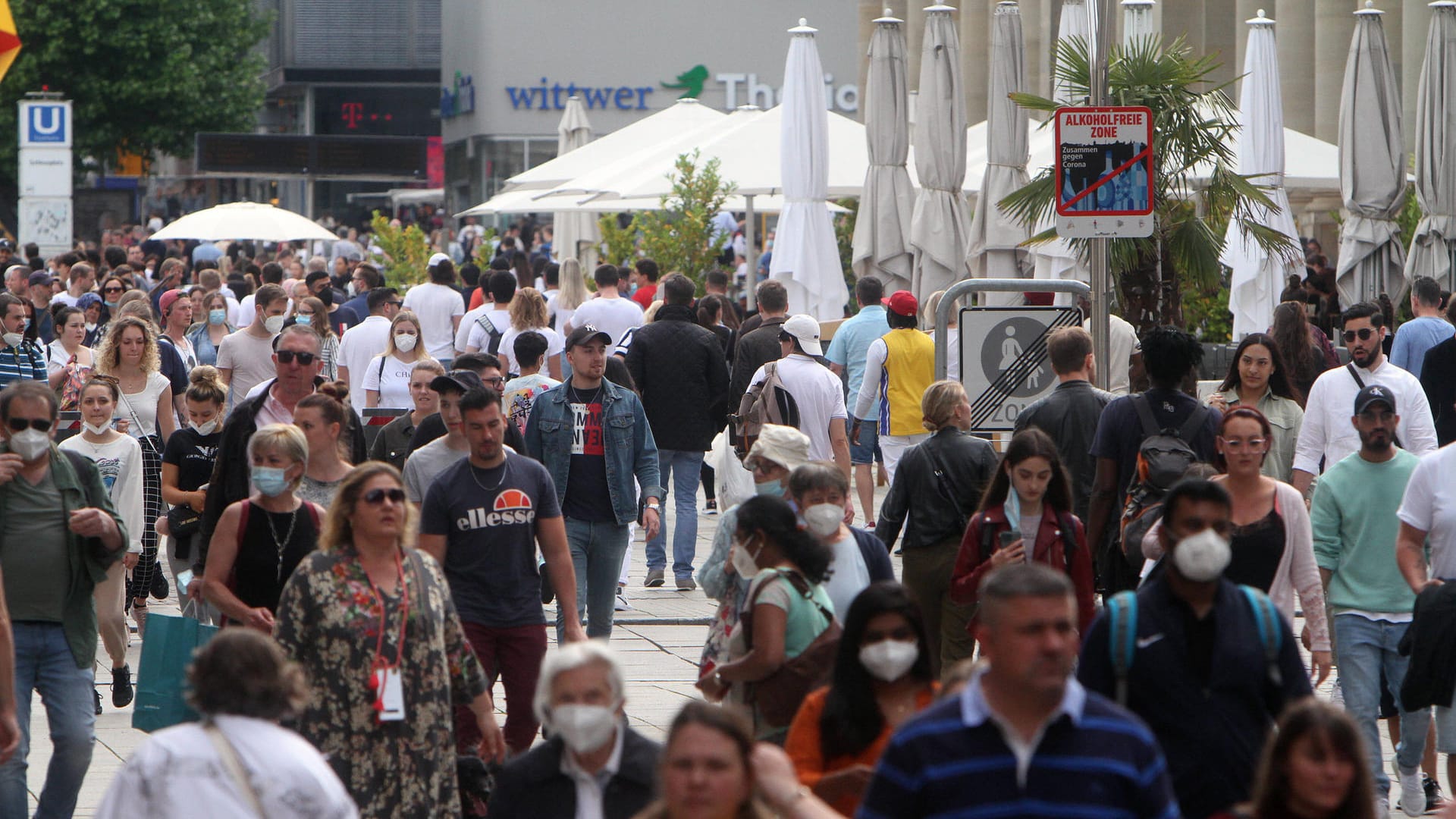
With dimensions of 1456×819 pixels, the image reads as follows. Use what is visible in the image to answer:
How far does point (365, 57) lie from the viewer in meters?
77.9

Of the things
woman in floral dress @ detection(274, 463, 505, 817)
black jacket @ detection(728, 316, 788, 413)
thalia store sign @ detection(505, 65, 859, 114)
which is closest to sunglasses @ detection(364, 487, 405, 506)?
woman in floral dress @ detection(274, 463, 505, 817)

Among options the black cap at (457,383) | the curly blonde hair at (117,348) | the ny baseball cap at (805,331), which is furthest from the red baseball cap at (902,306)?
the black cap at (457,383)

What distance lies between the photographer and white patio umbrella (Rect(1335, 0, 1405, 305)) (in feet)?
60.1

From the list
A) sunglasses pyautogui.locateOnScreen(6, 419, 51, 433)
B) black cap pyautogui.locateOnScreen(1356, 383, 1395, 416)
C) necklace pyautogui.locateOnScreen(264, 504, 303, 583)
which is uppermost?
black cap pyautogui.locateOnScreen(1356, 383, 1395, 416)

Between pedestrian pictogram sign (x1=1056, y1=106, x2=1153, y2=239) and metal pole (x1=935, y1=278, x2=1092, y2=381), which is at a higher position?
pedestrian pictogram sign (x1=1056, y1=106, x2=1153, y2=239)

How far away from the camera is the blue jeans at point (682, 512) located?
1308 centimetres

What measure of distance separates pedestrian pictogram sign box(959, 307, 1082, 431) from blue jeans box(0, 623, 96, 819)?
5197mm

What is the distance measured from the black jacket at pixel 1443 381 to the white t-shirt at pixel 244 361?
23.2 ft

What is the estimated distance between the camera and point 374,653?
5934 millimetres

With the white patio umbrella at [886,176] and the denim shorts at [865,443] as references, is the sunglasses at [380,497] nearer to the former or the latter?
the denim shorts at [865,443]

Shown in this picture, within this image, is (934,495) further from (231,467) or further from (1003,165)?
(1003,165)

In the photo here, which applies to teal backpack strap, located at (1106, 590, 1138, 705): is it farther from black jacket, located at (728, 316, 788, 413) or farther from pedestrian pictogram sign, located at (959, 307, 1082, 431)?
black jacket, located at (728, 316, 788, 413)

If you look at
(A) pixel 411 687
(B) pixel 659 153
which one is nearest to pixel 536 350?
(A) pixel 411 687

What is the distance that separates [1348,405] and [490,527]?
418cm
